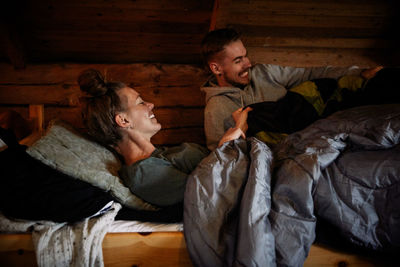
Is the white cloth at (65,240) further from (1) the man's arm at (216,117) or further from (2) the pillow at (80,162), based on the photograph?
(1) the man's arm at (216,117)

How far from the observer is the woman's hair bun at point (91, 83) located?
1.12 metres

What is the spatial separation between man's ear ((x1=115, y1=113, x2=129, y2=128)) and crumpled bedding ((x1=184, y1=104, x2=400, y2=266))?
0.48 metres

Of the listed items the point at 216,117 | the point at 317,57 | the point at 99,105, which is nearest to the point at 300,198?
the point at 216,117

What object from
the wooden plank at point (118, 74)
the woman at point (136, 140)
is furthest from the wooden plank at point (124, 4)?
the woman at point (136, 140)

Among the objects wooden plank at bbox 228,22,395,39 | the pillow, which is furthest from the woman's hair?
wooden plank at bbox 228,22,395,39

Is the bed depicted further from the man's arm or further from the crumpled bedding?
the man's arm

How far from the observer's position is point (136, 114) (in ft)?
3.89

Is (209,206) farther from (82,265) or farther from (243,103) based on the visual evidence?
(243,103)

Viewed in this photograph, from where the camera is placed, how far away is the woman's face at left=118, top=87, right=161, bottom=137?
3.86 ft

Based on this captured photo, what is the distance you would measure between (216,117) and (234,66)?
352 millimetres

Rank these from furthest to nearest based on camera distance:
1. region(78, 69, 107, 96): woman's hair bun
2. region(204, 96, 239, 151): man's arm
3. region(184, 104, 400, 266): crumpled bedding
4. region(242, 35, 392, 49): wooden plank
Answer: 1. region(242, 35, 392, 49): wooden plank
2. region(204, 96, 239, 151): man's arm
3. region(78, 69, 107, 96): woman's hair bun
4. region(184, 104, 400, 266): crumpled bedding

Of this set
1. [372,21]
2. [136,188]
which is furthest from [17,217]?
[372,21]

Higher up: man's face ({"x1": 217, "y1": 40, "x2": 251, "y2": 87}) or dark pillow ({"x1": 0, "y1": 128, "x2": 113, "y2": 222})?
man's face ({"x1": 217, "y1": 40, "x2": 251, "y2": 87})

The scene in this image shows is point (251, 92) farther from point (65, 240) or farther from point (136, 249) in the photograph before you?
point (65, 240)
